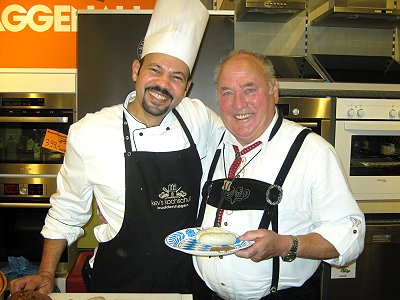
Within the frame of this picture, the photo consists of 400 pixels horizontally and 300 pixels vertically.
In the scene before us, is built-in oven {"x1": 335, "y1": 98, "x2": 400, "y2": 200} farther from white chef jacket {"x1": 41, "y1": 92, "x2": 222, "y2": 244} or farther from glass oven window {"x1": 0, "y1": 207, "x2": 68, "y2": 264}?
glass oven window {"x1": 0, "y1": 207, "x2": 68, "y2": 264}

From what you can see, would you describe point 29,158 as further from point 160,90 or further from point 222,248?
point 222,248

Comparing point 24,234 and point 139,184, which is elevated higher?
point 139,184

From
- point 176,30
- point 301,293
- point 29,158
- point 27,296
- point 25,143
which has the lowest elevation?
point 301,293

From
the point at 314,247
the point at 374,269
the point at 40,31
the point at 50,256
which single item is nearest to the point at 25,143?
the point at 40,31

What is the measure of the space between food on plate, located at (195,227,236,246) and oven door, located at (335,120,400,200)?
4.86 ft

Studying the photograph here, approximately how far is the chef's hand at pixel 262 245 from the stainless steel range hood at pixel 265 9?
198 cm

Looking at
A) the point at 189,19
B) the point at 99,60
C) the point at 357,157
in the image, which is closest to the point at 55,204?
the point at 189,19

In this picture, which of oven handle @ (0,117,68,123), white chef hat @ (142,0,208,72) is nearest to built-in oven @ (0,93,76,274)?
oven handle @ (0,117,68,123)

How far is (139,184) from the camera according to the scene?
140cm

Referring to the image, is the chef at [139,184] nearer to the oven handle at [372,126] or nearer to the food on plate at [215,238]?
the food on plate at [215,238]

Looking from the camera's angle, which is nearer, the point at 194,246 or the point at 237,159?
the point at 194,246

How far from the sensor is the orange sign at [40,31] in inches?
124

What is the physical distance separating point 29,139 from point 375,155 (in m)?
2.27

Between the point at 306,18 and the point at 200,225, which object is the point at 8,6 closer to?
the point at 306,18
